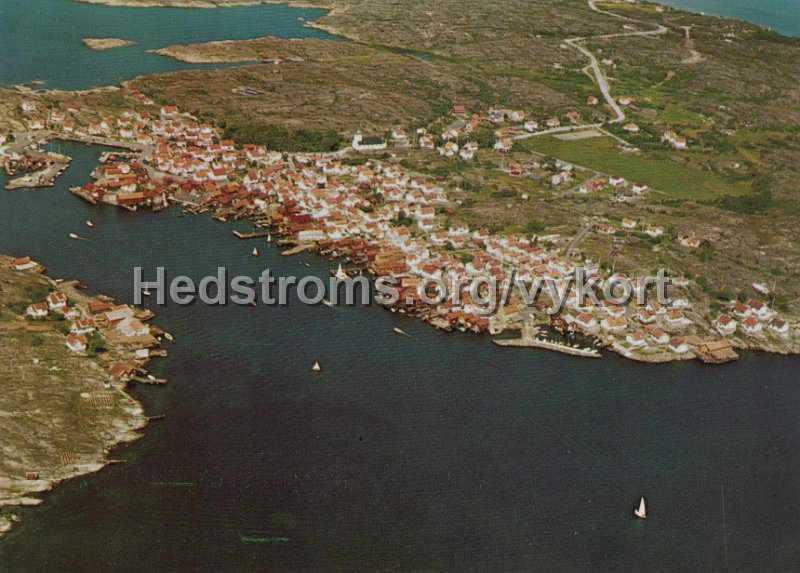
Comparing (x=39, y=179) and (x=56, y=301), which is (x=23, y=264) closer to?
(x=56, y=301)

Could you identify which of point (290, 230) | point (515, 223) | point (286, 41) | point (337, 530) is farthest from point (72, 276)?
point (286, 41)

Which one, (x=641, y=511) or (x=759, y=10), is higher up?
(x=759, y=10)

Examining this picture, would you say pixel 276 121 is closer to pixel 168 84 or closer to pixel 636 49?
pixel 168 84

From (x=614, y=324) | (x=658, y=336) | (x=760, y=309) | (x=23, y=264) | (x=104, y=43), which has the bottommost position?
(x=23, y=264)

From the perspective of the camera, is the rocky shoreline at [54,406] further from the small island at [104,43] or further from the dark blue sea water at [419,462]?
the small island at [104,43]

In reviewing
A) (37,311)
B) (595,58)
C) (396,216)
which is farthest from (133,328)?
(595,58)

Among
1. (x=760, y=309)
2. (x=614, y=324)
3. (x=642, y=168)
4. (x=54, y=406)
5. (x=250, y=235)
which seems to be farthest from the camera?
(x=642, y=168)
